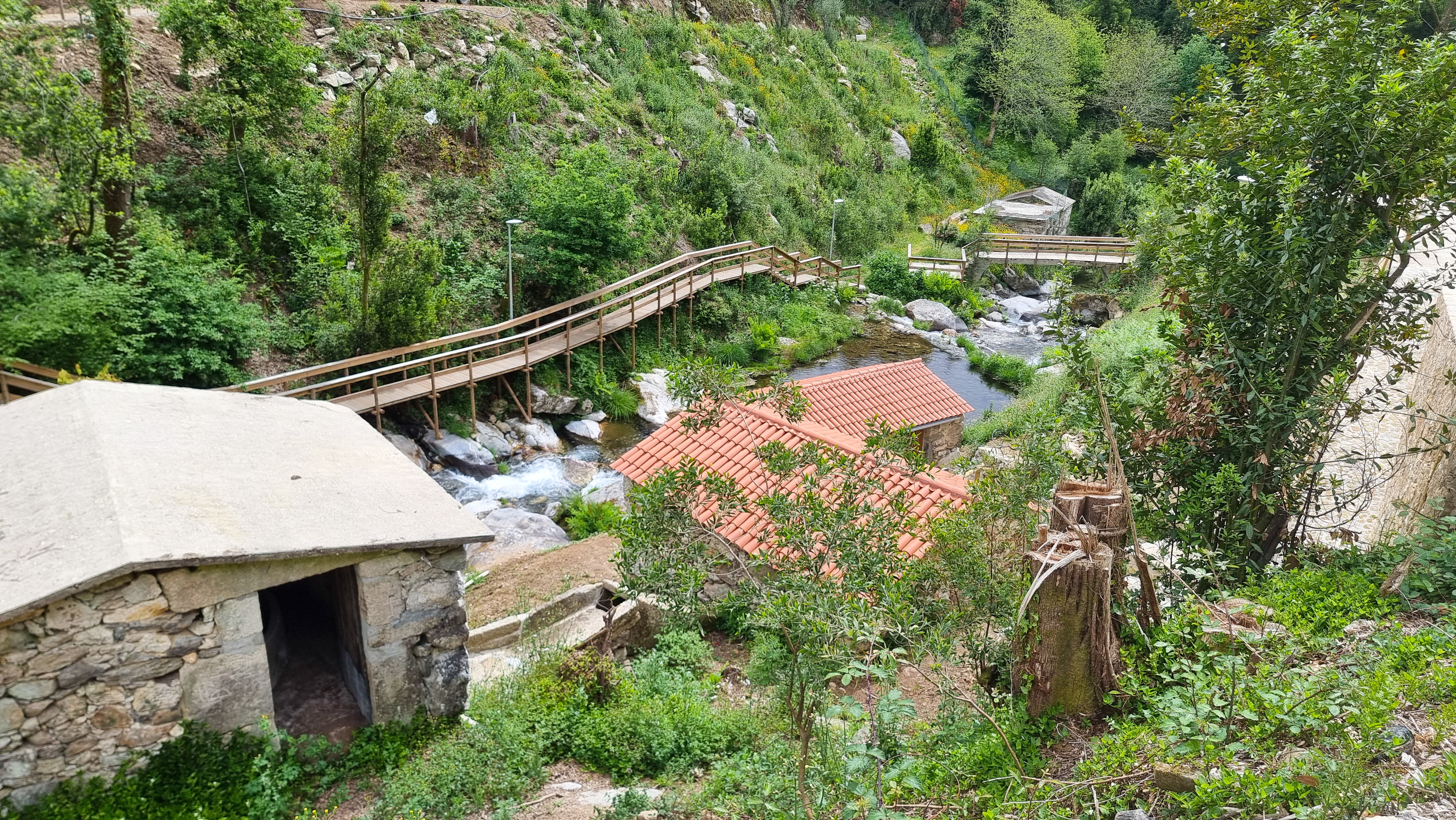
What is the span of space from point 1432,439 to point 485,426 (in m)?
15.4

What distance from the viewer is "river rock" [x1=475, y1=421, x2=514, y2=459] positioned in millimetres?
17188

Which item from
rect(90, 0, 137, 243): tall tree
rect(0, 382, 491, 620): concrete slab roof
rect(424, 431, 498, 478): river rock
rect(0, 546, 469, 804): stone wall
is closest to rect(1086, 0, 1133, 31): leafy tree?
rect(424, 431, 498, 478): river rock

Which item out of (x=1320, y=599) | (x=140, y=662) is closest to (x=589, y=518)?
(x=140, y=662)

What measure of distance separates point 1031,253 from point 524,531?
24996mm

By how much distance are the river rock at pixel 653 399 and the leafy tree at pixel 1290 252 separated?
13.7m

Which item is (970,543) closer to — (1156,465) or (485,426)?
(1156,465)

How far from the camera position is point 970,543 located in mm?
5867

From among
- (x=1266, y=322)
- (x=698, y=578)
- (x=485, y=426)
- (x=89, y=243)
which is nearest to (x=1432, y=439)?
(x=1266, y=322)

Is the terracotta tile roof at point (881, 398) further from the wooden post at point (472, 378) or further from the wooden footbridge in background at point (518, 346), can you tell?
the wooden post at point (472, 378)

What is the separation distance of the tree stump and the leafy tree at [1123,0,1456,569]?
158 cm

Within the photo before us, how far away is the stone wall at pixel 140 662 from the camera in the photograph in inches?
232

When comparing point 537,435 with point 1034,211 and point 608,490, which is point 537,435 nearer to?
point 608,490

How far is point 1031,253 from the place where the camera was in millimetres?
31953

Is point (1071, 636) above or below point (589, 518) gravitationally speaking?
above
